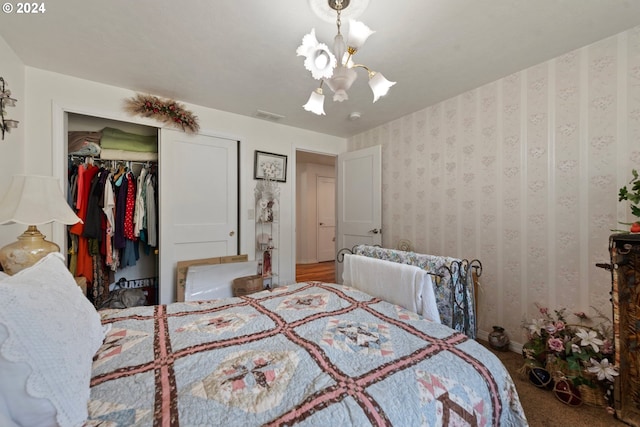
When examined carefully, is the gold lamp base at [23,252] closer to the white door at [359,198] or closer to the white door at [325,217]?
the white door at [359,198]

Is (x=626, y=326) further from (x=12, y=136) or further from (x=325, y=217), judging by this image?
(x=325, y=217)

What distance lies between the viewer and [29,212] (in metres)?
1.30

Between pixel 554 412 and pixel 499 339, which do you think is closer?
pixel 554 412

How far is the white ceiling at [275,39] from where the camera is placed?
1.41 m

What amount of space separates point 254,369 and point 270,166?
8.46 feet

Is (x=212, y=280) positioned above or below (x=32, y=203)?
below

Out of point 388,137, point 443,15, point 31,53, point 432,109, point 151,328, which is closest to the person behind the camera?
point 151,328

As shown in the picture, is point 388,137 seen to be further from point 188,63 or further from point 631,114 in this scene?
point 188,63

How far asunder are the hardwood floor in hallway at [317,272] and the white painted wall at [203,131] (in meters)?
1.04

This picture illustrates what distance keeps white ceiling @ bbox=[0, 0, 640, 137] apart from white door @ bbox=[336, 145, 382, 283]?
3.36 ft

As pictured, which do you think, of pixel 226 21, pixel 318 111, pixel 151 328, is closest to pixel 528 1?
pixel 318 111

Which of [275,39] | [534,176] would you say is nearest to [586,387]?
[534,176]

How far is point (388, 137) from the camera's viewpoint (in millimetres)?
3184

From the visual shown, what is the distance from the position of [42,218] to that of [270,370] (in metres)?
1.48
